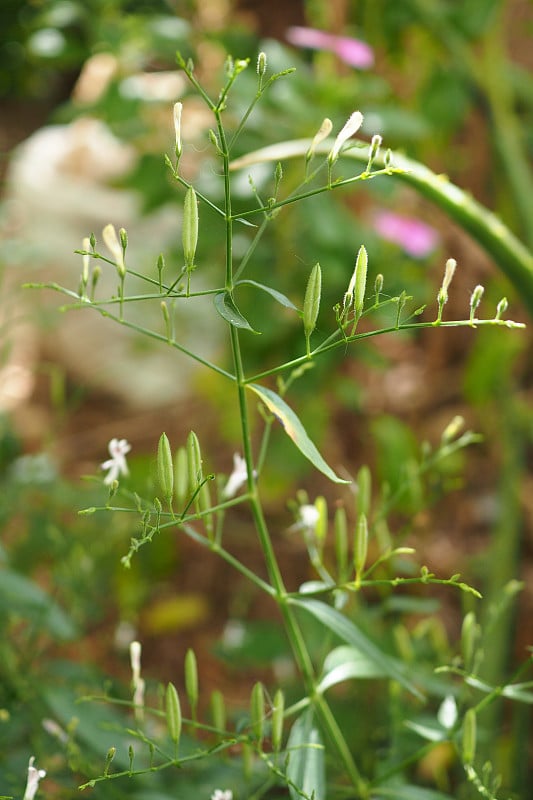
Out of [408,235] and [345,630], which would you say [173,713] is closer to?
[345,630]

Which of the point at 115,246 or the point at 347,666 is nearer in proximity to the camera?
the point at 115,246

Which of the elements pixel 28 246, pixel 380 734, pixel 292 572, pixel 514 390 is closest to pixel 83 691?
pixel 380 734

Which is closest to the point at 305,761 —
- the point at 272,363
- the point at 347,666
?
the point at 347,666

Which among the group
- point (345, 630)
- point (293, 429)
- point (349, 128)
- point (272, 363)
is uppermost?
point (349, 128)

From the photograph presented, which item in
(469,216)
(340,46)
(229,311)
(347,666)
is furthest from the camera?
(340,46)

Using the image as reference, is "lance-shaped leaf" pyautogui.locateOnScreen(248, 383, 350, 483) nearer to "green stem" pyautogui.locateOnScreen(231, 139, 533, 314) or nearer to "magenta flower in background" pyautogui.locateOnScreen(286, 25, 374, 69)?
"green stem" pyautogui.locateOnScreen(231, 139, 533, 314)

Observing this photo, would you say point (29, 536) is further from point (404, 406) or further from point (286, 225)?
point (404, 406)

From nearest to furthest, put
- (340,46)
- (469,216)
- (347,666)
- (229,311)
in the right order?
(229,311), (347,666), (469,216), (340,46)
